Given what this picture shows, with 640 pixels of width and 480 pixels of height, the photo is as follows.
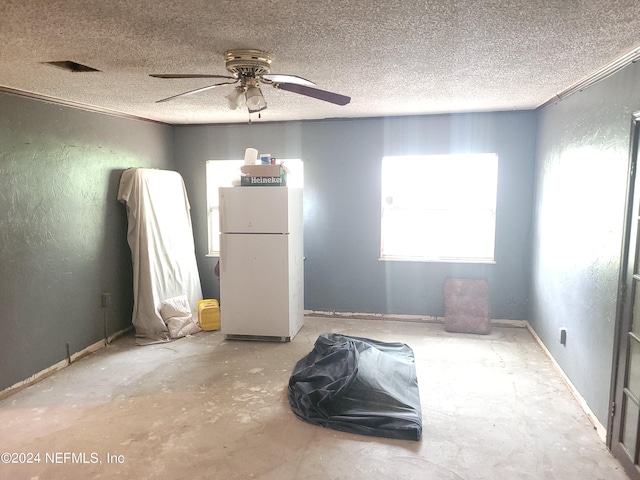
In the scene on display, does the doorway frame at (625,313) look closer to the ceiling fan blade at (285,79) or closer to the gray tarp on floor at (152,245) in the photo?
the ceiling fan blade at (285,79)

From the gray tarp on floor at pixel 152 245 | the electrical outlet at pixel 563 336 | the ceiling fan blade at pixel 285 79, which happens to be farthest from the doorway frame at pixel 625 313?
the gray tarp on floor at pixel 152 245

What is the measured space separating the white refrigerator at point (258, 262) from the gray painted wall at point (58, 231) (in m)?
→ 1.08

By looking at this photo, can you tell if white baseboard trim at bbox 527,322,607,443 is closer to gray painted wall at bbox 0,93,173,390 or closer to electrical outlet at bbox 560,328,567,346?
electrical outlet at bbox 560,328,567,346

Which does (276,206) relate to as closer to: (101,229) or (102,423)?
(101,229)

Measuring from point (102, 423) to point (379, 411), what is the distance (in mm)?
1705

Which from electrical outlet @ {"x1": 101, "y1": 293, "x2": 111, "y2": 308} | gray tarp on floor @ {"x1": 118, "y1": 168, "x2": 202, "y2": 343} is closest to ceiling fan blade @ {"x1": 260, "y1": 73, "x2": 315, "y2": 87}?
gray tarp on floor @ {"x1": 118, "y1": 168, "x2": 202, "y2": 343}

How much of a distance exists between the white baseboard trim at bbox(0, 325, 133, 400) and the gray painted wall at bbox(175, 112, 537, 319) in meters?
1.34

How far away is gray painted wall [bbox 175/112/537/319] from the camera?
4.32 metres

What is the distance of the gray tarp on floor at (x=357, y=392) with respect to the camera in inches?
100

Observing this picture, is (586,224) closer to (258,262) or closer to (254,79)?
(254,79)

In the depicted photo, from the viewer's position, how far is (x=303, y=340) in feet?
13.3

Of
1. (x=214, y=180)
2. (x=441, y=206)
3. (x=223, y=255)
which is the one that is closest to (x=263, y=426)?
(x=223, y=255)

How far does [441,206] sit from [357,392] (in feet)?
7.86

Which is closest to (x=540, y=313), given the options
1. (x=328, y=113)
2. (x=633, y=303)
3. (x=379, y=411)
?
(x=633, y=303)
